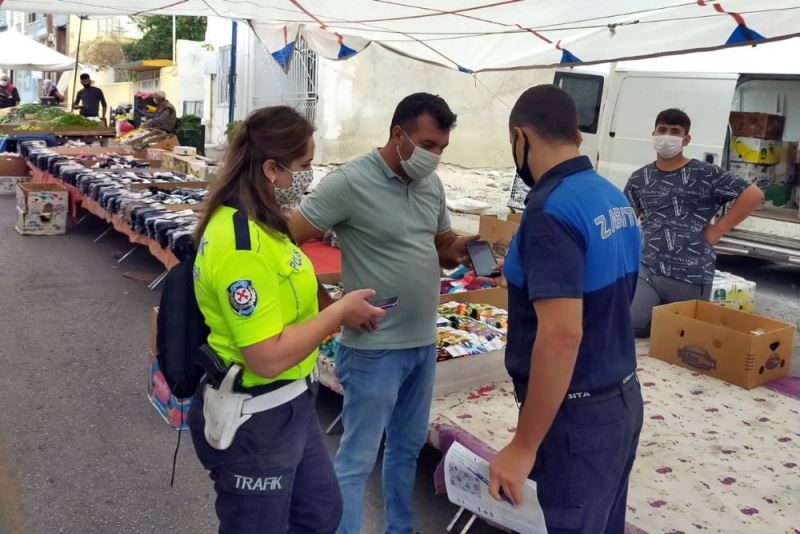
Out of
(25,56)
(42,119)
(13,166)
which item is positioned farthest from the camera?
(25,56)

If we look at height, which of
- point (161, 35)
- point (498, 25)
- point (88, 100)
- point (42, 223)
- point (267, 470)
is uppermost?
point (161, 35)

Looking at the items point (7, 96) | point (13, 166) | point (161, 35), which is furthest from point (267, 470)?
point (161, 35)

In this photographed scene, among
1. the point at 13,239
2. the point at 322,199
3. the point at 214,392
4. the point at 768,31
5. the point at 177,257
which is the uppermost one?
the point at 768,31

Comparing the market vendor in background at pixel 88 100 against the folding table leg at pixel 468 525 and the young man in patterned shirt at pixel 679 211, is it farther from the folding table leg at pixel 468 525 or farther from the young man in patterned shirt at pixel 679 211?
the folding table leg at pixel 468 525

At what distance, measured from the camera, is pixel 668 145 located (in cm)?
480

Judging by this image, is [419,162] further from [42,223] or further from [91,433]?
[42,223]

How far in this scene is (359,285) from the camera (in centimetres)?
295

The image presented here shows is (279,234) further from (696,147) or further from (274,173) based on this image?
(696,147)

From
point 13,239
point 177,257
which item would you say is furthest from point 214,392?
point 13,239

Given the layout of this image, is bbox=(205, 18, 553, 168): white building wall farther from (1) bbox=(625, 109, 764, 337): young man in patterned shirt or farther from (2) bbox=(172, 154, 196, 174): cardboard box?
(1) bbox=(625, 109, 764, 337): young man in patterned shirt

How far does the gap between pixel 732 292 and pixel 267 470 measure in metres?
5.22

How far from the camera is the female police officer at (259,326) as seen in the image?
1992 mm

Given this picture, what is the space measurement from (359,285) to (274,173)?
0.87m

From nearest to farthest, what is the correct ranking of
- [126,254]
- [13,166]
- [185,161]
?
[126,254] < [185,161] < [13,166]
